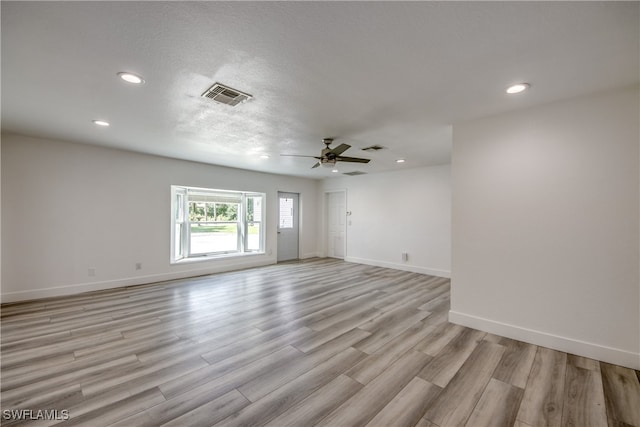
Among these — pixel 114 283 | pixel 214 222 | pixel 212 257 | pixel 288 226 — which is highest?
pixel 214 222

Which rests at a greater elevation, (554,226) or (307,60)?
(307,60)

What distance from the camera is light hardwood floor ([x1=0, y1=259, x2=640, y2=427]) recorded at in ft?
5.85

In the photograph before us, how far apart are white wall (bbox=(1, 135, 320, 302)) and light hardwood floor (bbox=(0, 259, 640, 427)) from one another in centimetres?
60

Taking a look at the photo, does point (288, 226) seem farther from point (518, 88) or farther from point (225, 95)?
point (518, 88)

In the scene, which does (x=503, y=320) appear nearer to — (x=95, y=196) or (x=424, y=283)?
(x=424, y=283)

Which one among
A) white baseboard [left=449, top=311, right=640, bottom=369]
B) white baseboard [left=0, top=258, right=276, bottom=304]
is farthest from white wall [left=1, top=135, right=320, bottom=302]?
white baseboard [left=449, top=311, right=640, bottom=369]

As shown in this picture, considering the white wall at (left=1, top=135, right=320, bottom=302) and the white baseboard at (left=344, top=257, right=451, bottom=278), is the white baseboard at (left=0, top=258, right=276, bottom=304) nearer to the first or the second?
the white wall at (left=1, top=135, right=320, bottom=302)

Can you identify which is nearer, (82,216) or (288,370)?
(288,370)

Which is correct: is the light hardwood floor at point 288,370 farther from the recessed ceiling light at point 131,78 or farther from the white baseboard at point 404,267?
the recessed ceiling light at point 131,78

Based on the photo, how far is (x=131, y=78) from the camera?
221 centimetres

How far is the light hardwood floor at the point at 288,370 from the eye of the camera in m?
1.78

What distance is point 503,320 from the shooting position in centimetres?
295

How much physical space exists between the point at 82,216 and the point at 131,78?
3449 mm

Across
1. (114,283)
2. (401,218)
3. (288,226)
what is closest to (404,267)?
(401,218)
